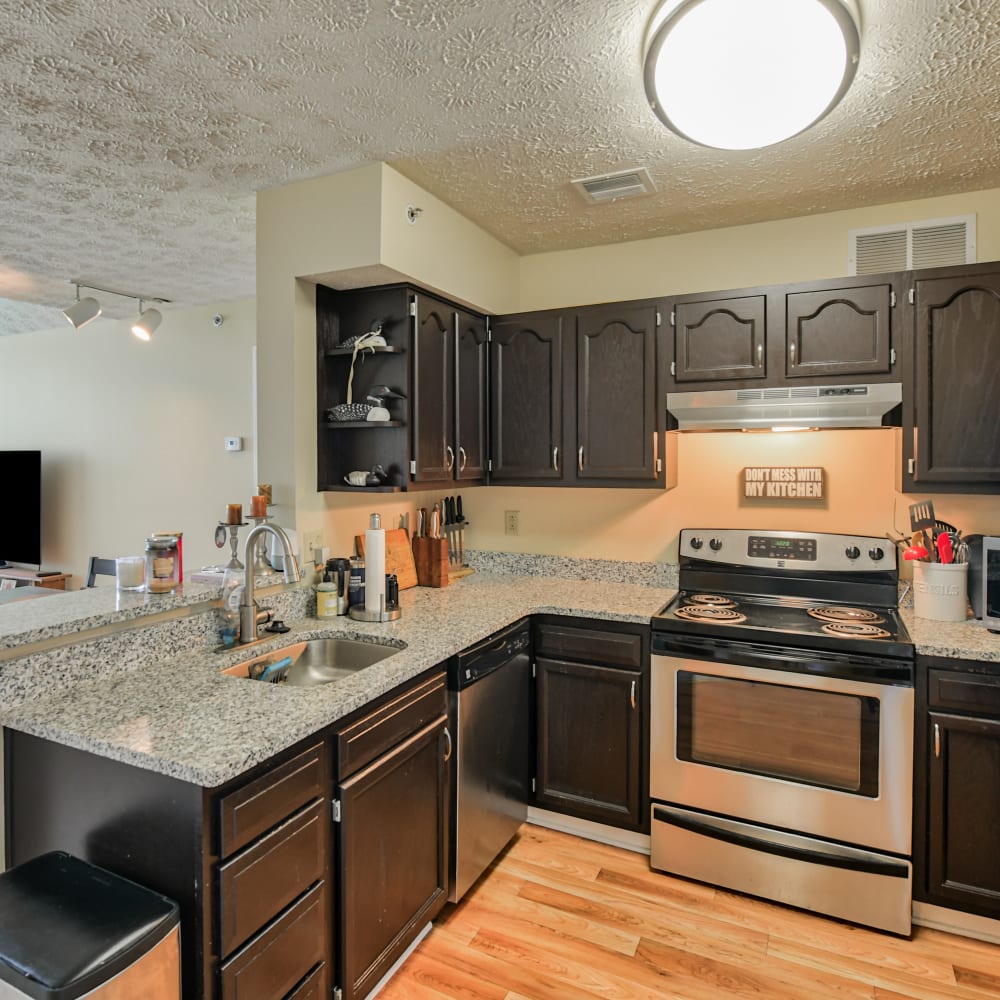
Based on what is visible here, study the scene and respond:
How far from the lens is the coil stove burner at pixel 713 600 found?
266 centimetres

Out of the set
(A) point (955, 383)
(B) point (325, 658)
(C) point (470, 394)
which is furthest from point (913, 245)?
(B) point (325, 658)

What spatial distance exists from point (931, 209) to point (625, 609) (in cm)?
193

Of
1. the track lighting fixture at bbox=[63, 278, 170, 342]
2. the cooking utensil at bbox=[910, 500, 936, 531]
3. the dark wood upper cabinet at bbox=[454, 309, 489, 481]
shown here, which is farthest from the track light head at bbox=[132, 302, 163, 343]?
the cooking utensil at bbox=[910, 500, 936, 531]

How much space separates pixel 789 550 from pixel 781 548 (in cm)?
3

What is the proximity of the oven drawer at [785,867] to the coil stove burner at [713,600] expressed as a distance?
0.77m

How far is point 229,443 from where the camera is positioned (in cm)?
422

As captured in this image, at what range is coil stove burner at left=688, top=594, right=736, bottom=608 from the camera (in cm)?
266

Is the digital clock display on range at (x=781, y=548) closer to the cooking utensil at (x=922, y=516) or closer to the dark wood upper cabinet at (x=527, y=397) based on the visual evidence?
the cooking utensil at (x=922, y=516)

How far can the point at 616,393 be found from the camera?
2.81 metres

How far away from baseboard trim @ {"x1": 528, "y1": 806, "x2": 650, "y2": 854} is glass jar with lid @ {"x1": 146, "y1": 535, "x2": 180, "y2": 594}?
166 cm

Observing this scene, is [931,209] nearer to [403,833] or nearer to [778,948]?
[778,948]

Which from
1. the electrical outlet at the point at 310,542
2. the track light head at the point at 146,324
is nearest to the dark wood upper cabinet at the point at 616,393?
the electrical outlet at the point at 310,542

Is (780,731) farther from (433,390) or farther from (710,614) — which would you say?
(433,390)

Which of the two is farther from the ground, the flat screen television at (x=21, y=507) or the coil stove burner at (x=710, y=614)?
the flat screen television at (x=21, y=507)
